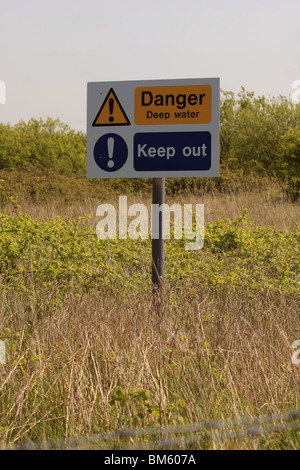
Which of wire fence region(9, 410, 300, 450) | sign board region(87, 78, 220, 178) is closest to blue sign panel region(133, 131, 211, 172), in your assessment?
sign board region(87, 78, 220, 178)

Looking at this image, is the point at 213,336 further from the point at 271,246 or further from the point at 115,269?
the point at 271,246

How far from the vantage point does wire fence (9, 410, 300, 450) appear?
2.95 meters

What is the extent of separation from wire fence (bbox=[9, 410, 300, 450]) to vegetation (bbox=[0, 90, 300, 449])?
0.04 metres

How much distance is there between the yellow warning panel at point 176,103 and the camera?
500 centimetres

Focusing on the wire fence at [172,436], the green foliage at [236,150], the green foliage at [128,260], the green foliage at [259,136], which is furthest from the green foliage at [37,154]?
the wire fence at [172,436]

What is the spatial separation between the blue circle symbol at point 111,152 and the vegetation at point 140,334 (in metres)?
1.11

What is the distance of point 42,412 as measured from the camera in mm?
3402

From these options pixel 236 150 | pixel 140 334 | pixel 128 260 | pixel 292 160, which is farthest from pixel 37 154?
pixel 140 334

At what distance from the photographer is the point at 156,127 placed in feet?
16.5

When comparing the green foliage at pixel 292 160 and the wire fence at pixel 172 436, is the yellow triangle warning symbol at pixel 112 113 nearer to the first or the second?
the wire fence at pixel 172 436

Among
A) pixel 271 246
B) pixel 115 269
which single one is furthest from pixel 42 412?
pixel 271 246

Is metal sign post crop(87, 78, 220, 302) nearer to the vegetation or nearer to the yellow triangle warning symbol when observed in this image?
the yellow triangle warning symbol
